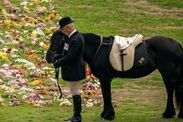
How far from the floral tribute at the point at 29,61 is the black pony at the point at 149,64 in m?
1.52

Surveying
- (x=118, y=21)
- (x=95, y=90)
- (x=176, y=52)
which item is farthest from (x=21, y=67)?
(x=118, y=21)

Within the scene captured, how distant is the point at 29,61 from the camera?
1931 centimetres

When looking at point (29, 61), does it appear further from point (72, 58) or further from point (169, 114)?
point (72, 58)

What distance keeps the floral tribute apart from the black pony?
5.00 feet

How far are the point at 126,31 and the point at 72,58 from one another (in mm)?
13809

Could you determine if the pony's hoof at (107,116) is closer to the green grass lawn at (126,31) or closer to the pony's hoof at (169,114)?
the green grass lawn at (126,31)

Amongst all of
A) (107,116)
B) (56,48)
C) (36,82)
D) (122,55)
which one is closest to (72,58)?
(56,48)

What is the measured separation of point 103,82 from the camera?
1345cm

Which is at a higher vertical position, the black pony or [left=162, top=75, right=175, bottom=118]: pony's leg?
the black pony

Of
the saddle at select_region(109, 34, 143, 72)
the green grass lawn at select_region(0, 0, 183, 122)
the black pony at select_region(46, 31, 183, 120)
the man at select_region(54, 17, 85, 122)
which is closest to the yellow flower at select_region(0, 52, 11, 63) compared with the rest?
the green grass lawn at select_region(0, 0, 183, 122)

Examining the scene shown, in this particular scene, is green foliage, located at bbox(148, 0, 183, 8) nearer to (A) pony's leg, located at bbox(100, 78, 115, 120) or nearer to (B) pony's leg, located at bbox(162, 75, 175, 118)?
(B) pony's leg, located at bbox(162, 75, 175, 118)

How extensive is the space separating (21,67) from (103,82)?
536 centimetres

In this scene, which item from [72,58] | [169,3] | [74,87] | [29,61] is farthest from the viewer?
[169,3]

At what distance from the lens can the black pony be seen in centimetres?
1333
